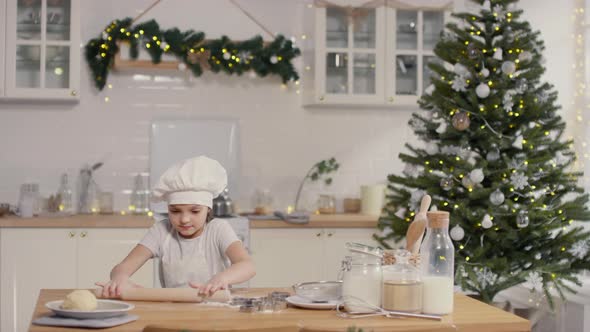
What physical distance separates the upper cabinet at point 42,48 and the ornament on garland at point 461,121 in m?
2.31

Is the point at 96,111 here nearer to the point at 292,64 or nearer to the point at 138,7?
the point at 138,7

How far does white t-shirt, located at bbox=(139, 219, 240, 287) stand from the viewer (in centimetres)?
307

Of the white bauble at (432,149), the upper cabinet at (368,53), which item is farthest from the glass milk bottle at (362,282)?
the upper cabinet at (368,53)

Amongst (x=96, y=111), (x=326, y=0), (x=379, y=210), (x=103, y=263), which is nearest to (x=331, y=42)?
(x=326, y=0)

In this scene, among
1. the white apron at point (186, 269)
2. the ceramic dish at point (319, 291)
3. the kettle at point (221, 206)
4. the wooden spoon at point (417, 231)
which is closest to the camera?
the wooden spoon at point (417, 231)

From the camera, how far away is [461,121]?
4176 mm

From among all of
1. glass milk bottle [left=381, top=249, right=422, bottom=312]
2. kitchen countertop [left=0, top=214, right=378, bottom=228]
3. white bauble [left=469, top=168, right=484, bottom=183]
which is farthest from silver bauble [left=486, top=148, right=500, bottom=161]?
glass milk bottle [left=381, top=249, right=422, bottom=312]

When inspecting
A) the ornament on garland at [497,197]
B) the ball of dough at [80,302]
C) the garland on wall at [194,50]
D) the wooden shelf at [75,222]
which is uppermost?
the garland on wall at [194,50]

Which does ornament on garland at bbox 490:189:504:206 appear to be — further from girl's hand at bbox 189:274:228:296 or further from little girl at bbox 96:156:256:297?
girl's hand at bbox 189:274:228:296

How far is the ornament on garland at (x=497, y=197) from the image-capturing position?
4.10m

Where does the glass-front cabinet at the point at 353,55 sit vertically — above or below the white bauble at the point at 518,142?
above

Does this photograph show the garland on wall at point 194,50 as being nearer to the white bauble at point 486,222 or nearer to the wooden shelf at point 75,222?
the wooden shelf at point 75,222

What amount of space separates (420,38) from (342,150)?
0.90 metres

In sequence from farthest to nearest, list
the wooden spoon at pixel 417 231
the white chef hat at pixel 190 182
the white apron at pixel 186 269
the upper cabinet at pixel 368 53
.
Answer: the upper cabinet at pixel 368 53 < the white apron at pixel 186 269 < the white chef hat at pixel 190 182 < the wooden spoon at pixel 417 231
